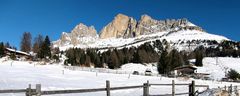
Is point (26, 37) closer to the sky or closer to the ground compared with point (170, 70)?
closer to the sky

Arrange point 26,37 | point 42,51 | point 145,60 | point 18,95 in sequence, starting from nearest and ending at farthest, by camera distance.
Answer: point 18,95 → point 42,51 → point 26,37 → point 145,60

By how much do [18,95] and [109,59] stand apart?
13354 centimetres

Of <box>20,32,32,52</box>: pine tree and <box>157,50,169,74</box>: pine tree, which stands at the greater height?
<box>20,32,32,52</box>: pine tree

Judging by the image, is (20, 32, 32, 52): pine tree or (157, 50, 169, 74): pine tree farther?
(20, 32, 32, 52): pine tree

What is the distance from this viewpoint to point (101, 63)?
499 feet

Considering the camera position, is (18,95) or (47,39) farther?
(47,39)

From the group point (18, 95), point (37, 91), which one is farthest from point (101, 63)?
point (37, 91)

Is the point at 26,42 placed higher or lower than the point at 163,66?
higher

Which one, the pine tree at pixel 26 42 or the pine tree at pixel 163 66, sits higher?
the pine tree at pixel 26 42

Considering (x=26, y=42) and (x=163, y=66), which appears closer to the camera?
(x=163, y=66)

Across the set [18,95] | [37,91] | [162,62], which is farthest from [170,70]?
[37,91]

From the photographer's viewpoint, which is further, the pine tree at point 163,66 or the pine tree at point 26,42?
the pine tree at point 26,42

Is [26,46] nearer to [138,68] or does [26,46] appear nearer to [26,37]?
[26,37]

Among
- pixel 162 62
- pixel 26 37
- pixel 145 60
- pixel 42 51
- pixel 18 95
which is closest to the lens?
pixel 18 95
